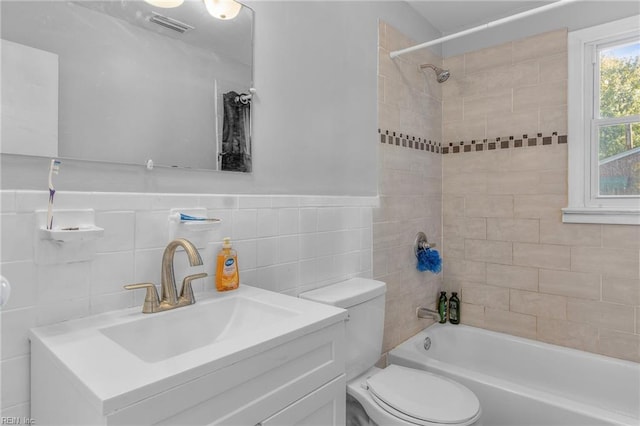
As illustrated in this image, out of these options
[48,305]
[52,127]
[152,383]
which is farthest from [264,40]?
[152,383]

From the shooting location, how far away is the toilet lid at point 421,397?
4.63 ft

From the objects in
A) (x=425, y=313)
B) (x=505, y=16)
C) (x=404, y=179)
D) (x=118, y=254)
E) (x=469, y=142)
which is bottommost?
(x=425, y=313)

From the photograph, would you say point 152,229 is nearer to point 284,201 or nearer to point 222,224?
point 222,224

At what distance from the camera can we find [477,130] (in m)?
2.63

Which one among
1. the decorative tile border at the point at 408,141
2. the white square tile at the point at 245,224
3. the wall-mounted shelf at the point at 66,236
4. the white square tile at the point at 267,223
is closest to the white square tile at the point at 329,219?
the white square tile at the point at 267,223

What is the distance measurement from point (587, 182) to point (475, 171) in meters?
0.66

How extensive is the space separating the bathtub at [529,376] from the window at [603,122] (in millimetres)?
841

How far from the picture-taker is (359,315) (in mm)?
1655

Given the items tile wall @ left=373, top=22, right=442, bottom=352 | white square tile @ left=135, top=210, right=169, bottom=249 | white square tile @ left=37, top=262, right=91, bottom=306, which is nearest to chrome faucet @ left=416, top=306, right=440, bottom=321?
tile wall @ left=373, top=22, right=442, bottom=352

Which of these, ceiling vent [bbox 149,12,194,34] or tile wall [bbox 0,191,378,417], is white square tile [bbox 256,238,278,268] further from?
ceiling vent [bbox 149,12,194,34]

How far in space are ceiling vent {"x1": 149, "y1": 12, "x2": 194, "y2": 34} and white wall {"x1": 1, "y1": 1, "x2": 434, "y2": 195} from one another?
0.30m

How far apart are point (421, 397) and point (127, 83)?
62.8 inches

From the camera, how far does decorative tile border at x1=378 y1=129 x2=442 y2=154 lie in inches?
86.0

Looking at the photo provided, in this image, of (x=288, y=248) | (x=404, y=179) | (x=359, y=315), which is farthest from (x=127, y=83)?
(x=404, y=179)
